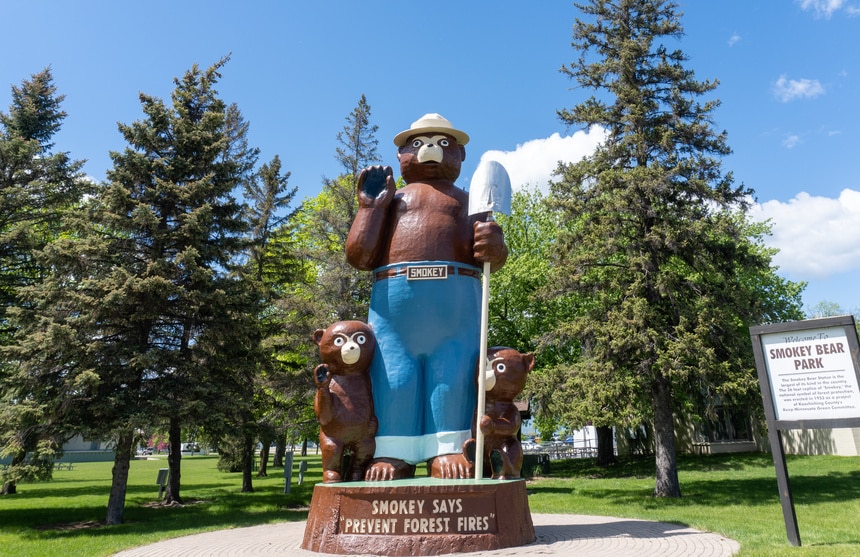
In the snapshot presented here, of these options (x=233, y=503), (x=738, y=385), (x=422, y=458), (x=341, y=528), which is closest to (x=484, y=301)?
(x=422, y=458)

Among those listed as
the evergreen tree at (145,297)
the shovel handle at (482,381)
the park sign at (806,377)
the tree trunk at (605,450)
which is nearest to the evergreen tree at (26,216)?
the evergreen tree at (145,297)

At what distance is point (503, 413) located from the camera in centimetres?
650

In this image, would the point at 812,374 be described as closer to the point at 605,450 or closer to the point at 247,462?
the point at 247,462

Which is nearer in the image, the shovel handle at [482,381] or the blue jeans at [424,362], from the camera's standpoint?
the shovel handle at [482,381]

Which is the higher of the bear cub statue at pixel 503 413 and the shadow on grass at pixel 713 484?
the bear cub statue at pixel 503 413

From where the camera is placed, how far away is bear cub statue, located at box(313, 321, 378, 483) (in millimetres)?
6418

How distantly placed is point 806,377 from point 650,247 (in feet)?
23.4

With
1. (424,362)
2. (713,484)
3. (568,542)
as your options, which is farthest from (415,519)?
(713,484)

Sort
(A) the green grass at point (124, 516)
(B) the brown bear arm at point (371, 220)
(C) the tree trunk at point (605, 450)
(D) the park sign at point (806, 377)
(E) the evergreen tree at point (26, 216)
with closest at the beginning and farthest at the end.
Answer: (D) the park sign at point (806, 377)
(B) the brown bear arm at point (371, 220)
(A) the green grass at point (124, 516)
(E) the evergreen tree at point (26, 216)
(C) the tree trunk at point (605, 450)

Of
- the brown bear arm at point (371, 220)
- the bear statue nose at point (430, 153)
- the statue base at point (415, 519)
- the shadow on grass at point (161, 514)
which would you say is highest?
the bear statue nose at point (430, 153)

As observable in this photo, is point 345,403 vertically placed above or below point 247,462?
above

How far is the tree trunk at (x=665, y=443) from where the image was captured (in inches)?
487

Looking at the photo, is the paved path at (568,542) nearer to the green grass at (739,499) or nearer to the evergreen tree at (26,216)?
the green grass at (739,499)

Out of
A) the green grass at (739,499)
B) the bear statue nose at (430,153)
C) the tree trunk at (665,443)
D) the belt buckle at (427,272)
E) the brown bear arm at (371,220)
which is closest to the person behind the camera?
the green grass at (739,499)
